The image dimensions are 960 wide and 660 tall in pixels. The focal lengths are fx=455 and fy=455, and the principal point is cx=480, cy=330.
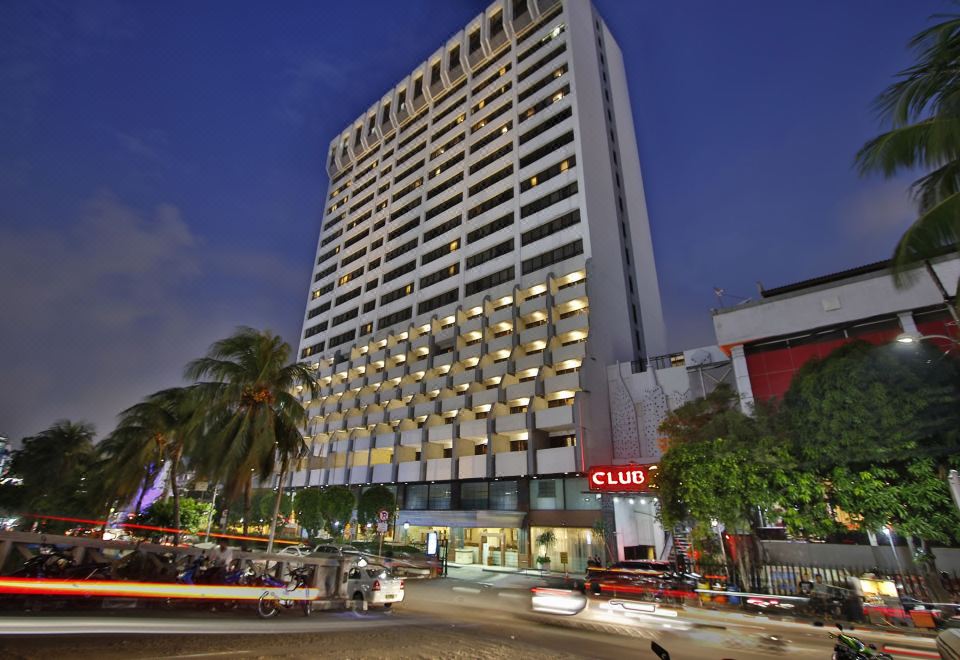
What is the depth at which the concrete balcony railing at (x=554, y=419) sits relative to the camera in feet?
115

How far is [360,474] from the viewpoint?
1903 inches

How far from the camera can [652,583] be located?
1791cm

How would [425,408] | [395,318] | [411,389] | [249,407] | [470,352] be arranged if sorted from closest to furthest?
[249,407]
[470,352]
[425,408]
[411,389]
[395,318]

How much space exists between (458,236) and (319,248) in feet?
116

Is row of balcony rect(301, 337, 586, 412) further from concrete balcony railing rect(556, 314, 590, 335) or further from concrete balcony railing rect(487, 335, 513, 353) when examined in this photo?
concrete balcony railing rect(556, 314, 590, 335)

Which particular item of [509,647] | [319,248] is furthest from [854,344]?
[319,248]

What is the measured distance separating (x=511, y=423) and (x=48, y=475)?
41.7 meters

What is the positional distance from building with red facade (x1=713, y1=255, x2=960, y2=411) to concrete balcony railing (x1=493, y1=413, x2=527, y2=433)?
1622 centimetres

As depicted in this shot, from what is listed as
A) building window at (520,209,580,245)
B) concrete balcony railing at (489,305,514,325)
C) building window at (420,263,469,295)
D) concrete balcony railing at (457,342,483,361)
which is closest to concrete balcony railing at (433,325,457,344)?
concrete balcony railing at (457,342,483,361)

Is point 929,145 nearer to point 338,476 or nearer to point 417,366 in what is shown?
point 417,366

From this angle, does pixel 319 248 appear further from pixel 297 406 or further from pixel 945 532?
pixel 945 532

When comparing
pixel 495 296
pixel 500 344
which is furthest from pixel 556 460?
pixel 495 296

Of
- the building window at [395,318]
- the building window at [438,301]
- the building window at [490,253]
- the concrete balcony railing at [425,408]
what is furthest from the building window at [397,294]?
the concrete balcony railing at [425,408]

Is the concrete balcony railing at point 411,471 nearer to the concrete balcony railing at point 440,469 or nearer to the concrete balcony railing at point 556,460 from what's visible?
the concrete balcony railing at point 440,469
